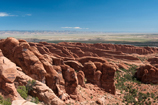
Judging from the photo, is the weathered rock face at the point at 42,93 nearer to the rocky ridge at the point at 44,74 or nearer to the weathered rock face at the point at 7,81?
the rocky ridge at the point at 44,74

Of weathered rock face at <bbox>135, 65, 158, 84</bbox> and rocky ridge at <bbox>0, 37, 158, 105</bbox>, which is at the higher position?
rocky ridge at <bbox>0, 37, 158, 105</bbox>

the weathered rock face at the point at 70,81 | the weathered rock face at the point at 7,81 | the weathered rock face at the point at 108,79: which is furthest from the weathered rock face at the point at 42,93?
the weathered rock face at the point at 108,79

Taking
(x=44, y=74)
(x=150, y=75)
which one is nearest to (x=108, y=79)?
(x=150, y=75)

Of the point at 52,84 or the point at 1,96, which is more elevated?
the point at 1,96

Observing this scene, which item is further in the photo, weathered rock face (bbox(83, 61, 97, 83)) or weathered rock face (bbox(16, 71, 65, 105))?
weathered rock face (bbox(83, 61, 97, 83))

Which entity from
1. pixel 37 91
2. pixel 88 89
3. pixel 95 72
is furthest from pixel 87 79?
pixel 37 91

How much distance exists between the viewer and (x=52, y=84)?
19312 millimetres

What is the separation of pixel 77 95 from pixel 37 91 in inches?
401

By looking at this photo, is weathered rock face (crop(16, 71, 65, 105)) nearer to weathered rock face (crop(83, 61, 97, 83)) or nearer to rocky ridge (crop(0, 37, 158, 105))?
rocky ridge (crop(0, 37, 158, 105))

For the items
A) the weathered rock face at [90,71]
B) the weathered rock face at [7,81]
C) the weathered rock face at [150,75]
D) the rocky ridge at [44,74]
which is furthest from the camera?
the weathered rock face at [150,75]

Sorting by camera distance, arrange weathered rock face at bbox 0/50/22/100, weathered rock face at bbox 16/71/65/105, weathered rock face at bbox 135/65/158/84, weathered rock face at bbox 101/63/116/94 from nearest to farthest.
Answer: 1. weathered rock face at bbox 0/50/22/100
2. weathered rock face at bbox 16/71/65/105
3. weathered rock face at bbox 101/63/116/94
4. weathered rock face at bbox 135/65/158/84

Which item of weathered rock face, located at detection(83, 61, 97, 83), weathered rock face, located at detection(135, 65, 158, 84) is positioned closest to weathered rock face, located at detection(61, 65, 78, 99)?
weathered rock face, located at detection(83, 61, 97, 83)

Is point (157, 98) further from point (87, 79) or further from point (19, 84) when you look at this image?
point (19, 84)

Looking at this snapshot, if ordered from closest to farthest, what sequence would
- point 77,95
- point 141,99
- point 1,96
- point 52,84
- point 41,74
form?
point 1,96 < point 41,74 < point 52,84 < point 77,95 < point 141,99
